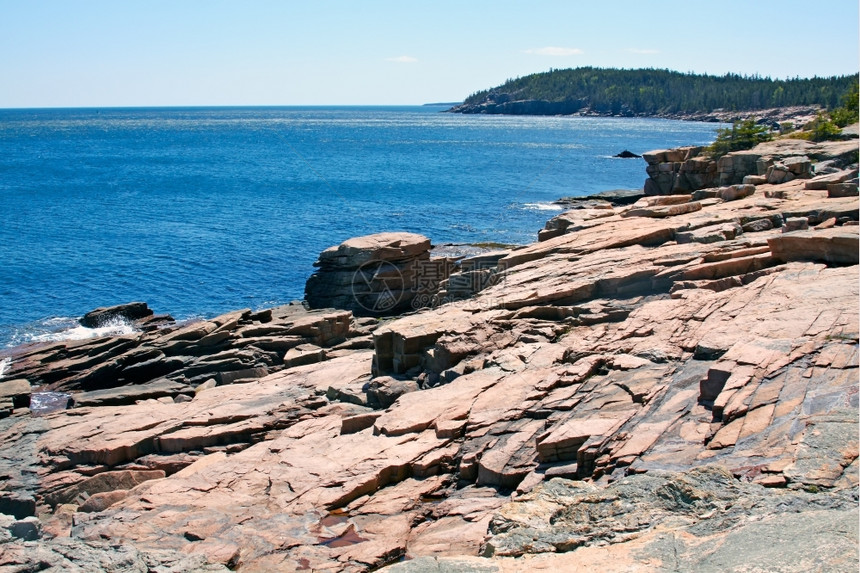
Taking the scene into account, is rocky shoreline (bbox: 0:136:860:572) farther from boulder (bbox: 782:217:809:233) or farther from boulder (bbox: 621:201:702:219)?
boulder (bbox: 782:217:809:233)

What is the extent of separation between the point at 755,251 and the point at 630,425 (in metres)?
11.0

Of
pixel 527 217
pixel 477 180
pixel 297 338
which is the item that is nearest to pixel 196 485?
pixel 297 338

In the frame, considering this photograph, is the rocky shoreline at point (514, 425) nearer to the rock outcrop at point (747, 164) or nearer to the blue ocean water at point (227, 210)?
the rock outcrop at point (747, 164)

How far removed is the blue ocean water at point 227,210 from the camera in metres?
52.2

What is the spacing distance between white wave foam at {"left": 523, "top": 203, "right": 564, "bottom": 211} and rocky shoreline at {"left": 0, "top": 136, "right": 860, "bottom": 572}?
140ft

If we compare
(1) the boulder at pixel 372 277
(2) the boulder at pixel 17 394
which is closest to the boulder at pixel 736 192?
(1) the boulder at pixel 372 277

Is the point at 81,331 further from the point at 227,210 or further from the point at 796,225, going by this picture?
the point at 227,210

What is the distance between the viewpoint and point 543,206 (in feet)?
260

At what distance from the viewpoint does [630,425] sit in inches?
630

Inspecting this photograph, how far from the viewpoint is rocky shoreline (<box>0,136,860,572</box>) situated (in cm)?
1179

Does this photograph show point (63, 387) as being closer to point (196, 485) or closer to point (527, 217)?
point (196, 485)

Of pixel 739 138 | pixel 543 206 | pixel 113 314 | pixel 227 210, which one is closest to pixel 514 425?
pixel 113 314

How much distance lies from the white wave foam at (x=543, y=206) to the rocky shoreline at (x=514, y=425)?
42528 millimetres

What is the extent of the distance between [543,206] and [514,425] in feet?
207
